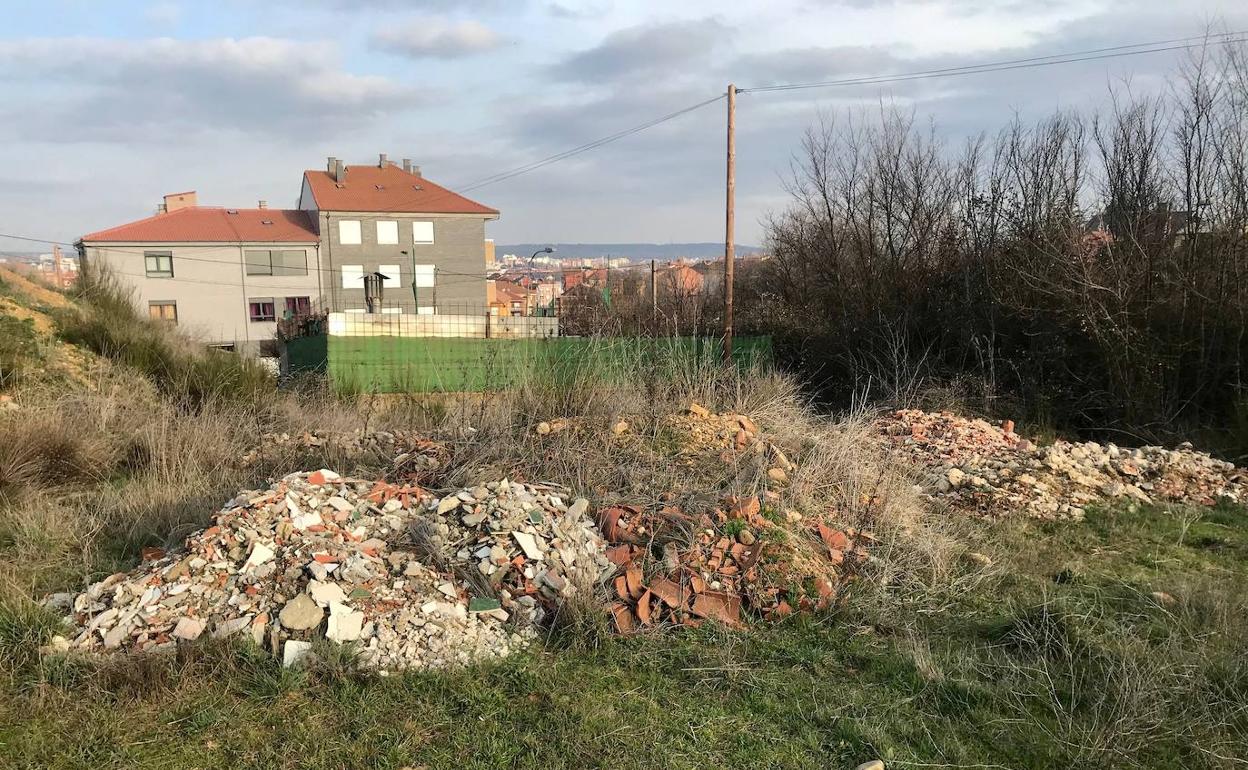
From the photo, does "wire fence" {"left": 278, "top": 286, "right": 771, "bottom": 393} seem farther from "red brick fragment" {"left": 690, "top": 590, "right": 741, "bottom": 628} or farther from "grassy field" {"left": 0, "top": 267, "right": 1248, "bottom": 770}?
"red brick fragment" {"left": 690, "top": 590, "right": 741, "bottom": 628}

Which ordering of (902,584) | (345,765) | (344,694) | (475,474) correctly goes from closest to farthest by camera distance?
(345,765) → (344,694) → (902,584) → (475,474)

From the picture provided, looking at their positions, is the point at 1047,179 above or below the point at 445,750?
above

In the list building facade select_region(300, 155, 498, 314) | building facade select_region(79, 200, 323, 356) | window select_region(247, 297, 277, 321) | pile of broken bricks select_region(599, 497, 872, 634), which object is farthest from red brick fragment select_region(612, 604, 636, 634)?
window select_region(247, 297, 277, 321)

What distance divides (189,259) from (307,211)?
280 inches

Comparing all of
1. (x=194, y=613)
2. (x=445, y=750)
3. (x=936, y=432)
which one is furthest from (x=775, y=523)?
(x=936, y=432)

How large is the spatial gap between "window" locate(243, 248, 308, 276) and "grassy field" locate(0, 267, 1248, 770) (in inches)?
1524

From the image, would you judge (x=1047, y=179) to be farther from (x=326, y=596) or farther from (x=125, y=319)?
(x=125, y=319)

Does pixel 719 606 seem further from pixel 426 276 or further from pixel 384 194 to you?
pixel 384 194

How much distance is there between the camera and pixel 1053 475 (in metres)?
7.67

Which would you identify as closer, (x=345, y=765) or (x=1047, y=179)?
(x=345, y=765)

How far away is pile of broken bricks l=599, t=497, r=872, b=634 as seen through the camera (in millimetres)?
4465

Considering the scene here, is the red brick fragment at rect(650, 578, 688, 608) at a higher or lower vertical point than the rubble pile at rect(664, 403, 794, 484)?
lower

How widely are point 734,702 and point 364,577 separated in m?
2.21

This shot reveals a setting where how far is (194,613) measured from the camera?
4.05 metres
